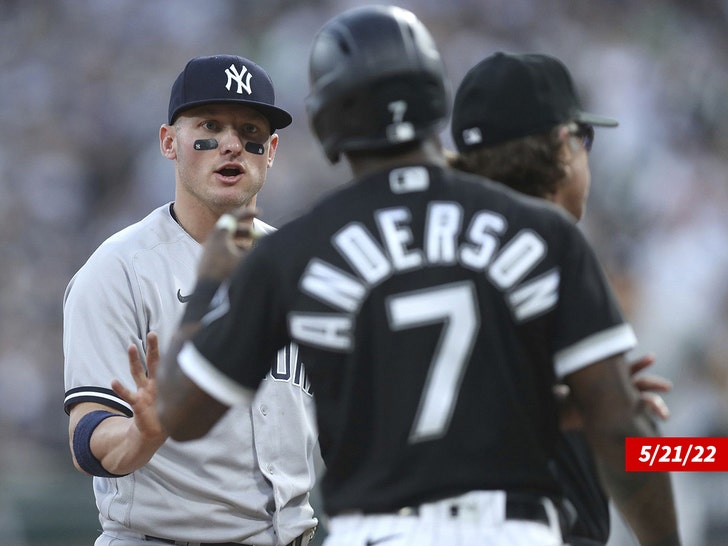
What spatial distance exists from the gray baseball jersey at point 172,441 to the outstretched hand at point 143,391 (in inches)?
19.8

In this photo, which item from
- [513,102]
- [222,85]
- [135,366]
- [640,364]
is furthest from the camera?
[222,85]

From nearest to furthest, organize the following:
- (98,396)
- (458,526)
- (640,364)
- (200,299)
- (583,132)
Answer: (458,526)
(200,299)
(640,364)
(583,132)
(98,396)

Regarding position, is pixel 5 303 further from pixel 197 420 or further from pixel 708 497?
pixel 197 420

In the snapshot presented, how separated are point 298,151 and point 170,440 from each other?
8.34 m

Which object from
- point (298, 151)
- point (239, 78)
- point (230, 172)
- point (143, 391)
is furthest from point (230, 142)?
point (298, 151)

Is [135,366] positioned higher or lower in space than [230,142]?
lower

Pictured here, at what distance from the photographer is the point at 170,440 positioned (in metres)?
3.88

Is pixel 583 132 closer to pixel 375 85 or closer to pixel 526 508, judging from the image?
pixel 375 85

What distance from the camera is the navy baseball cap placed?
171 inches

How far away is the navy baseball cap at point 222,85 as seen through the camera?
4352 millimetres

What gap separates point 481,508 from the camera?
237 cm

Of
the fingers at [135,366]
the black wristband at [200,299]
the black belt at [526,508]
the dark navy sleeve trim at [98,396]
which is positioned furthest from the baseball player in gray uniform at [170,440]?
the black belt at [526,508]

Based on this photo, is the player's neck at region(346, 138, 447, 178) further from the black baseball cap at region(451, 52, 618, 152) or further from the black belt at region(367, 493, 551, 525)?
the black belt at region(367, 493, 551, 525)

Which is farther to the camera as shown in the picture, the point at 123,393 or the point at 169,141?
the point at 169,141
